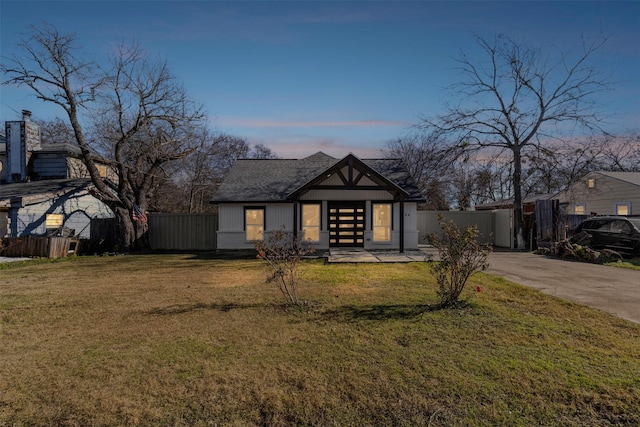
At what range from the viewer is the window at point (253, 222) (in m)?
17.7

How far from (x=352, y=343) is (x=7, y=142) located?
24.2 meters

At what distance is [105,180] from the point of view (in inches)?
785

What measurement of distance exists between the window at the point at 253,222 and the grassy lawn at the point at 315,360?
31.9 feet

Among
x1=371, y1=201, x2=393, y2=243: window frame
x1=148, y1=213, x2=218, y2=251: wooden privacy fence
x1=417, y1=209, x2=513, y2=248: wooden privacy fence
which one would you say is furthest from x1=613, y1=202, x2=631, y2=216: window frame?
x1=148, y1=213, x2=218, y2=251: wooden privacy fence

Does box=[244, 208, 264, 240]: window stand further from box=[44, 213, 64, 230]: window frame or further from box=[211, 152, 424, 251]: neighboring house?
box=[44, 213, 64, 230]: window frame

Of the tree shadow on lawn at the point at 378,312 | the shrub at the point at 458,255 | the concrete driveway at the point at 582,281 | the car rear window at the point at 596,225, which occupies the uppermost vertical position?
the car rear window at the point at 596,225

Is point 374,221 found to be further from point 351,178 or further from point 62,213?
point 62,213

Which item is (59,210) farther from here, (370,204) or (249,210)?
(370,204)

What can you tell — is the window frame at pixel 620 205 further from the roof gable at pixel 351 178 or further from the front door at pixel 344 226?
the front door at pixel 344 226

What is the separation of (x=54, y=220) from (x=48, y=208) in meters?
0.71

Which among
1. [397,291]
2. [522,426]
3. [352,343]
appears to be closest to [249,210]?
[397,291]

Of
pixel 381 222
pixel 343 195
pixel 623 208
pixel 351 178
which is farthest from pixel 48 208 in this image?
pixel 623 208

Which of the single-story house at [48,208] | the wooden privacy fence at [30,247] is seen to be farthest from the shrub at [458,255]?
the single-story house at [48,208]

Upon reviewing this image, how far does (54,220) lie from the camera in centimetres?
1767
